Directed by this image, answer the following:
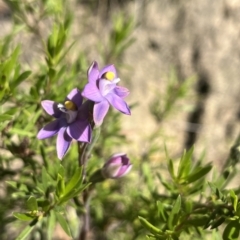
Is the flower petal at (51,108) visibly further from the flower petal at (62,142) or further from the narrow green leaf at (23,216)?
the narrow green leaf at (23,216)

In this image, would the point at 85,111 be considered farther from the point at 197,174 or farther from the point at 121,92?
the point at 197,174

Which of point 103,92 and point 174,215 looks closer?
point 103,92

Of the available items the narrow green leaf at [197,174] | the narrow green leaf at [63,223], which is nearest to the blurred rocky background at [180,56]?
the narrow green leaf at [197,174]

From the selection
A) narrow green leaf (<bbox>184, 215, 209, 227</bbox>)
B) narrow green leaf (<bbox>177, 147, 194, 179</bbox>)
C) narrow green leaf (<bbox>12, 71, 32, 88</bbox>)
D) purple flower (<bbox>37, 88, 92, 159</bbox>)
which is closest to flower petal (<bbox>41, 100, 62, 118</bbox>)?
purple flower (<bbox>37, 88, 92, 159</bbox>)

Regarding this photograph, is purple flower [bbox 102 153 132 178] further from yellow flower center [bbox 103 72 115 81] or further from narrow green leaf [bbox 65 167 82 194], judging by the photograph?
yellow flower center [bbox 103 72 115 81]

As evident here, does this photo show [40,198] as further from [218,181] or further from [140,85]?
[140,85]

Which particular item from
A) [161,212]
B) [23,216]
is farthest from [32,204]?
[161,212]

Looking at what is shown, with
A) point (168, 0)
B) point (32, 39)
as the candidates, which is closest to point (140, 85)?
point (168, 0)
